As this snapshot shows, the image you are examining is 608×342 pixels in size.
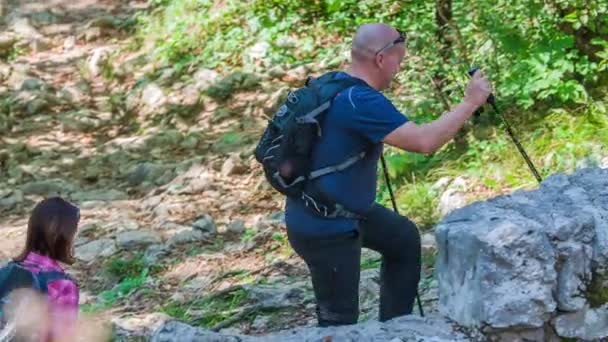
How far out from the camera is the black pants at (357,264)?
3713mm

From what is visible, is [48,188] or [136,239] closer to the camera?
[136,239]

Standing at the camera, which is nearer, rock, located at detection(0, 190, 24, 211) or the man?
the man

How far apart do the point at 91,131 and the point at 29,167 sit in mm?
1064

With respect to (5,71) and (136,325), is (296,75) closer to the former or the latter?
(5,71)

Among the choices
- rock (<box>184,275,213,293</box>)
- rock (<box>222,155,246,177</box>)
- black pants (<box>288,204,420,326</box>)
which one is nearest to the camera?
black pants (<box>288,204,420,326</box>)

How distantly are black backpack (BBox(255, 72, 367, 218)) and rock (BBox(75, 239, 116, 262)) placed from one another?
14.1 ft

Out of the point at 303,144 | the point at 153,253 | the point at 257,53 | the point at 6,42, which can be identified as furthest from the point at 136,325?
the point at 6,42

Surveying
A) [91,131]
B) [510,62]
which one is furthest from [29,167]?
[510,62]

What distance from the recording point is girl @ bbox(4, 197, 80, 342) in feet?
11.2

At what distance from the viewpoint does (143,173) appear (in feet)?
31.3

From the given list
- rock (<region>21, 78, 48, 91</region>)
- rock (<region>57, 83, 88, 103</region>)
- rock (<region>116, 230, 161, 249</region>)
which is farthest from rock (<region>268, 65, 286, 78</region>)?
rock (<region>116, 230, 161, 249</region>)

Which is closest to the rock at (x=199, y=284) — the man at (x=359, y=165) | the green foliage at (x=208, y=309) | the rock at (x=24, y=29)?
the green foliage at (x=208, y=309)

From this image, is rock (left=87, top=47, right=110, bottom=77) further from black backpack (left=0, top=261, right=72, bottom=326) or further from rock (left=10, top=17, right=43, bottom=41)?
black backpack (left=0, top=261, right=72, bottom=326)

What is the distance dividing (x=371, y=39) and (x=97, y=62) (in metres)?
9.42
